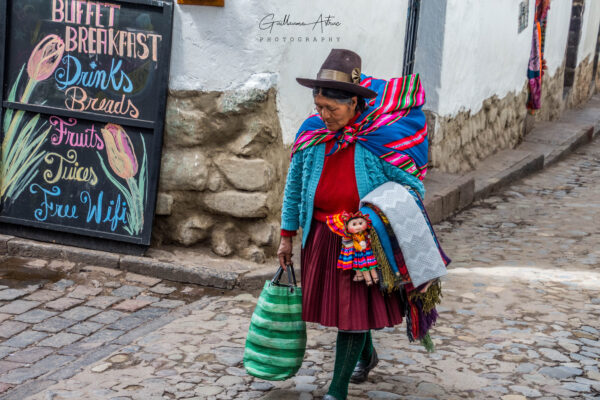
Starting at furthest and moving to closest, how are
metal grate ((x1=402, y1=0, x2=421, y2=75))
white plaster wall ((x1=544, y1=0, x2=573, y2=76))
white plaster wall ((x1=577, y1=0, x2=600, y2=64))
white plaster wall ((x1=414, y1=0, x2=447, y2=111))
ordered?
white plaster wall ((x1=577, y1=0, x2=600, y2=64)) → white plaster wall ((x1=544, y1=0, x2=573, y2=76)) → white plaster wall ((x1=414, y1=0, x2=447, y2=111)) → metal grate ((x1=402, y1=0, x2=421, y2=75))

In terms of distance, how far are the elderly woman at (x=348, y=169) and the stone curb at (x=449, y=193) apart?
1827 millimetres

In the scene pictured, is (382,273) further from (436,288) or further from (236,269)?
(236,269)

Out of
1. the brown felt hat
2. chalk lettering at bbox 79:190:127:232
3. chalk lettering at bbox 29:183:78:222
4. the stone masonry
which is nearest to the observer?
the brown felt hat

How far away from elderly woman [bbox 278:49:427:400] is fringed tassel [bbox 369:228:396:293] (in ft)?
0.31

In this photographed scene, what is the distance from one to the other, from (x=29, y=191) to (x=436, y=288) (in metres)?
3.32

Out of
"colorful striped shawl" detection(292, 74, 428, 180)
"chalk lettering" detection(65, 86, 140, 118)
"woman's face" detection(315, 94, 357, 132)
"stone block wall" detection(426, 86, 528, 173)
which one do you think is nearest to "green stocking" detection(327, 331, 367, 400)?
"colorful striped shawl" detection(292, 74, 428, 180)

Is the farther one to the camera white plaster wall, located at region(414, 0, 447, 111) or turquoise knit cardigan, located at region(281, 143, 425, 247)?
white plaster wall, located at region(414, 0, 447, 111)

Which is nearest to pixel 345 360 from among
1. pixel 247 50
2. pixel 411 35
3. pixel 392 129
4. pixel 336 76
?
pixel 392 129

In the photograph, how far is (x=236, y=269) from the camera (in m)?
5.57

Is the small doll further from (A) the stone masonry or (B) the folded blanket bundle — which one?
(A) the stone masonry

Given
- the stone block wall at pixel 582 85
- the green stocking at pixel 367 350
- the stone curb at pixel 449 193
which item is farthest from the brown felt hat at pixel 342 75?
the stone block wall at pixel 582 85

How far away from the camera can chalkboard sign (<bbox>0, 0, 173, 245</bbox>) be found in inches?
221

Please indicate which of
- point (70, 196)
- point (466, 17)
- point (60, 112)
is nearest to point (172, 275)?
point (70, 196)

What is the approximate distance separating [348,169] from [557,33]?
10045 millimetres
